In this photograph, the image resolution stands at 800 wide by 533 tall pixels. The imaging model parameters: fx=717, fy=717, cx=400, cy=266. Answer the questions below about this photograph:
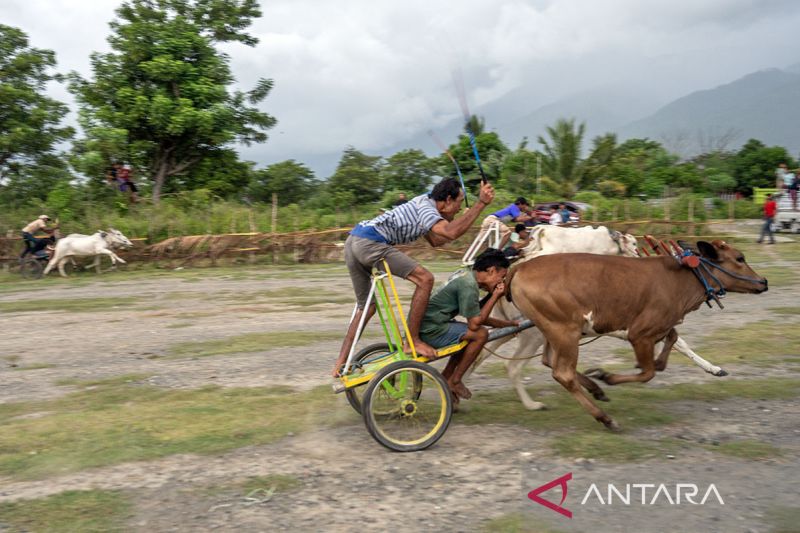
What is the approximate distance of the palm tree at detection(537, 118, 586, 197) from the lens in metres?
33.6

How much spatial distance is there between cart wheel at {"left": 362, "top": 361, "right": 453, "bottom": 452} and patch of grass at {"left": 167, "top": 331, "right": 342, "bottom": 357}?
159 inches

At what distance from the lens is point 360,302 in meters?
6.40

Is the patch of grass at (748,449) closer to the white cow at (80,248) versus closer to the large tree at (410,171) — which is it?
the white cow at (80,248)

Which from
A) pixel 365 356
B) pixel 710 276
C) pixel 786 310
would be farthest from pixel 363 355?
pixel 786 310

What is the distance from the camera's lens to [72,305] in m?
14.5

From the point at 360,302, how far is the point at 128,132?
75.2 feet

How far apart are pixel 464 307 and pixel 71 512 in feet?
10.6

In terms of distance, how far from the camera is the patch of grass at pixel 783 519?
13.4ft

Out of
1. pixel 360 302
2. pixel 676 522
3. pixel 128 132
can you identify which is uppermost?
pixel 128 132

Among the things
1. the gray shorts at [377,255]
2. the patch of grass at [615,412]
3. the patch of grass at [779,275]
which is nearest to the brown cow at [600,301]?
the patch of grass at [615,412]

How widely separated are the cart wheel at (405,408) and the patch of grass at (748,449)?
207cm

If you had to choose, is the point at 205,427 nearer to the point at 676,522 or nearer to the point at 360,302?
the point at 360,302

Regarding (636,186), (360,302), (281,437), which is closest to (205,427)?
(281,437)

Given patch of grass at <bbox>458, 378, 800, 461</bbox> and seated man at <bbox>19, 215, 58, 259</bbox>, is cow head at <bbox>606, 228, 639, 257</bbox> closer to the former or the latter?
patch of grass at <bbox>458, 378, 800, 461</bbox>
